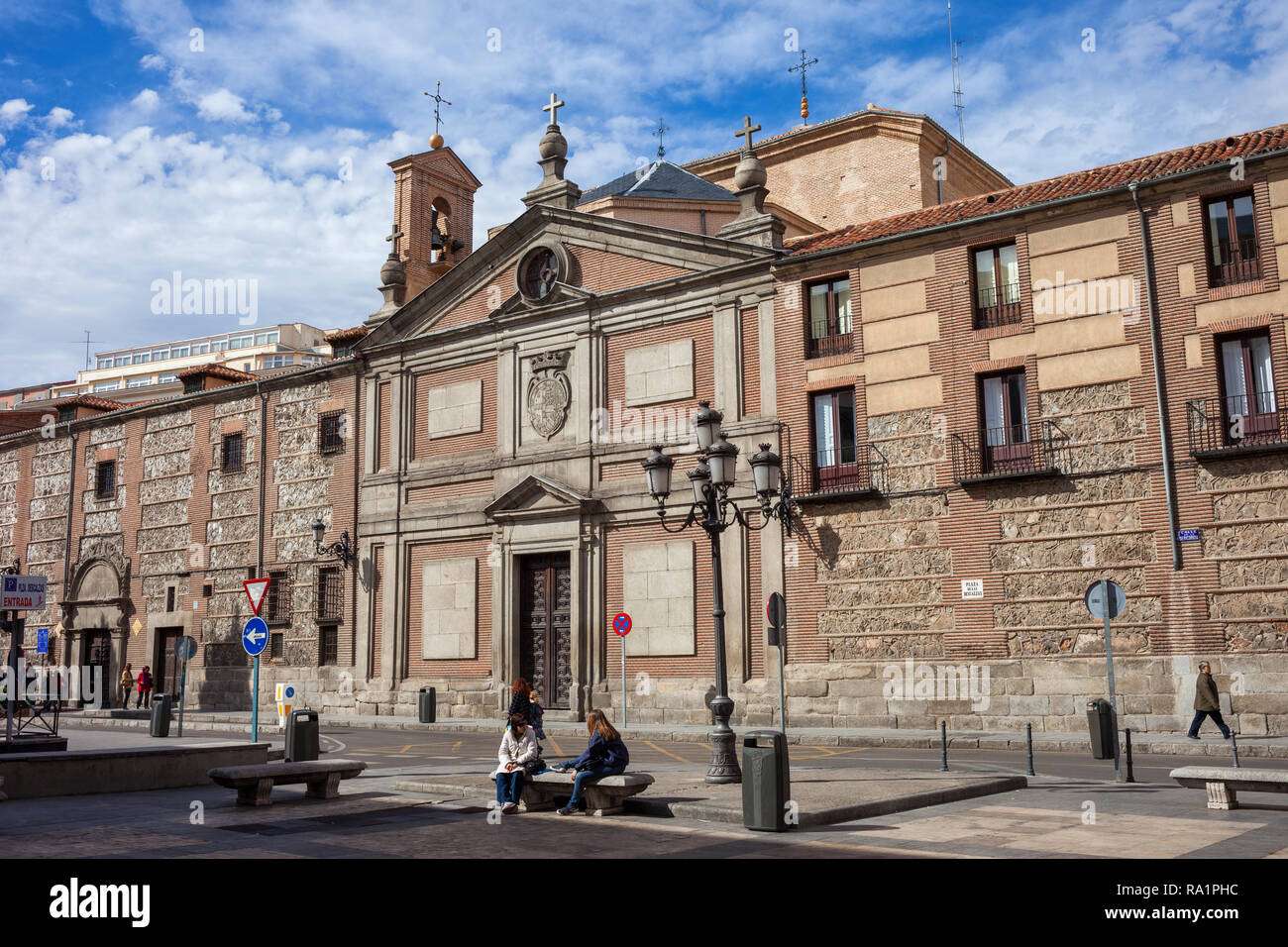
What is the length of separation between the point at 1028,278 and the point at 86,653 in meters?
32.7

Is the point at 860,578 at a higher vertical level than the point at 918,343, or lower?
→ lower

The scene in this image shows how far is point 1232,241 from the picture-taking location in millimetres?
20438

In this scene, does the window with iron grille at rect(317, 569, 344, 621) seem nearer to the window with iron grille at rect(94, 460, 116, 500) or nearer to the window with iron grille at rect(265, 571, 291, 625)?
the window with iron grille at rect(265, 571, 291, 625)

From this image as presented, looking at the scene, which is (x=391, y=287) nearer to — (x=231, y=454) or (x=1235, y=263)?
(x=231, y=454)

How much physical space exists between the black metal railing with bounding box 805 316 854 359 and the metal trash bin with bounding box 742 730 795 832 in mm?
15111

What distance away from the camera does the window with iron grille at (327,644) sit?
32.0m

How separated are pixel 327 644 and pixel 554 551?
8.71 meters

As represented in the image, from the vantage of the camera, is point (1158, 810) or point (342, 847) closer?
point (342, 847)

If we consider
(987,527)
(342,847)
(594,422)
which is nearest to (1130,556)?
(987,527)

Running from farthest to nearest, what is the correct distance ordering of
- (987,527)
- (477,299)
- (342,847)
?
(477,299)
(987,527)
(342,847)

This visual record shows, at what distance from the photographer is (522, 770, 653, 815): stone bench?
38.5 ft

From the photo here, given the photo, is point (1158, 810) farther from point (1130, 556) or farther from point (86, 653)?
point (86, 653)

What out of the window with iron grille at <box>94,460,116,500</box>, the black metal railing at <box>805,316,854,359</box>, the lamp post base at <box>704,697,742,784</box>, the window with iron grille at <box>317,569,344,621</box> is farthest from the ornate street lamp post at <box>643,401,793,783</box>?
the window with iron grille at <box>94,460,116,500</box>

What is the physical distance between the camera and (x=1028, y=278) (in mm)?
22266
